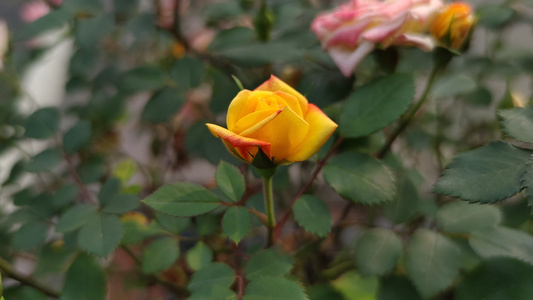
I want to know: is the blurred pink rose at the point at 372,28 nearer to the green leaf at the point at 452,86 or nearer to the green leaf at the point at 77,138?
the green leaf at the point at 452,86

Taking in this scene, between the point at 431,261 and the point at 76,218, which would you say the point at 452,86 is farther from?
the point at 76,218

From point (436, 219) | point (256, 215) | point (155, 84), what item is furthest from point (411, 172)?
point (155, 84)

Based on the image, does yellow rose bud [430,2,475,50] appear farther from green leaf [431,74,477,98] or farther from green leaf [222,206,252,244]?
green leaf [222,206,252,244]

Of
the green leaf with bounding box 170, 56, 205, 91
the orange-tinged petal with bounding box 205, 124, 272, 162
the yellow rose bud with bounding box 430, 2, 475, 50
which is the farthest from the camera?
the green leaf with bounding box 170, 56, 205, 91

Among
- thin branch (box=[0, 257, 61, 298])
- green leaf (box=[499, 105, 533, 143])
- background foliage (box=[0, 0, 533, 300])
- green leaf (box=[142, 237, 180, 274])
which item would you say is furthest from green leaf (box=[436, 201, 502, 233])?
thin branch (box=[0, 257, 61, 298])

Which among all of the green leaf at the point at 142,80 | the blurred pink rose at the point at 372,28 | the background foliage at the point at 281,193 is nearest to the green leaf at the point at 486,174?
the background foliage at the point at 281,193
